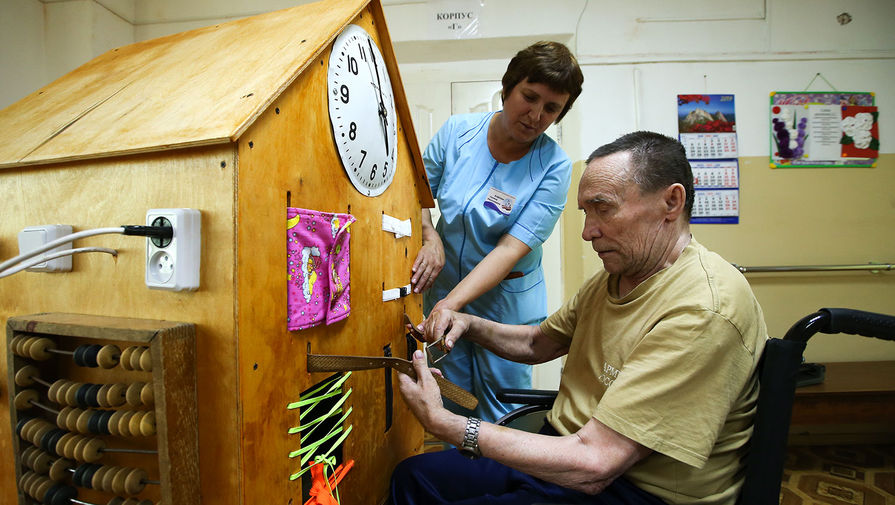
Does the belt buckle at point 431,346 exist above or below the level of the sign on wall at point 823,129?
below

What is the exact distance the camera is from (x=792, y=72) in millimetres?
2893

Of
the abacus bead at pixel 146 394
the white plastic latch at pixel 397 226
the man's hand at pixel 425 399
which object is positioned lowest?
the man's hand at pixel 425 399

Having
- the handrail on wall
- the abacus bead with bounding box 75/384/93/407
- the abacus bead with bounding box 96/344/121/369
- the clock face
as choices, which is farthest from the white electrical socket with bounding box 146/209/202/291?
the handrail on wall

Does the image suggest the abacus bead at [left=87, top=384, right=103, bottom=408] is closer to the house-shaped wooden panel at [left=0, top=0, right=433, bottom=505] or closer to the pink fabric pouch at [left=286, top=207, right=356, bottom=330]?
the house-shaped wooden panel at [left=0, top=0, right=433, bottom=505]

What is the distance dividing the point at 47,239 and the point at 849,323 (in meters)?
1.37

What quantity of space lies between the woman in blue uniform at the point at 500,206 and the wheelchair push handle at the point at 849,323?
0.80 m

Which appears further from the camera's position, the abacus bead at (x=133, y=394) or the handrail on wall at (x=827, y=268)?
the handrail on wall at (x=827, y=268)

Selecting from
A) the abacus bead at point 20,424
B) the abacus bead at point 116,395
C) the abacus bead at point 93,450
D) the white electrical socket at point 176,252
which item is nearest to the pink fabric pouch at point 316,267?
the white electrical socket at point 176,252

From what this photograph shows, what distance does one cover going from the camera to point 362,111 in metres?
1.00

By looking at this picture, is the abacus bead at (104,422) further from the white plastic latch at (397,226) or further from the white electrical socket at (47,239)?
the white plastic latch at (397,226)

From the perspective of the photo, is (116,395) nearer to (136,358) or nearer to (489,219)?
(136,358)

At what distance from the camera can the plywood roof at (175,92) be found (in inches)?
25.3

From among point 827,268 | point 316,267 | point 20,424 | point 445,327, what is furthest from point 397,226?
point 827,268

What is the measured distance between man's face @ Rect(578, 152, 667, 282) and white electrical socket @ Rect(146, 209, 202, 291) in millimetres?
→ 830
